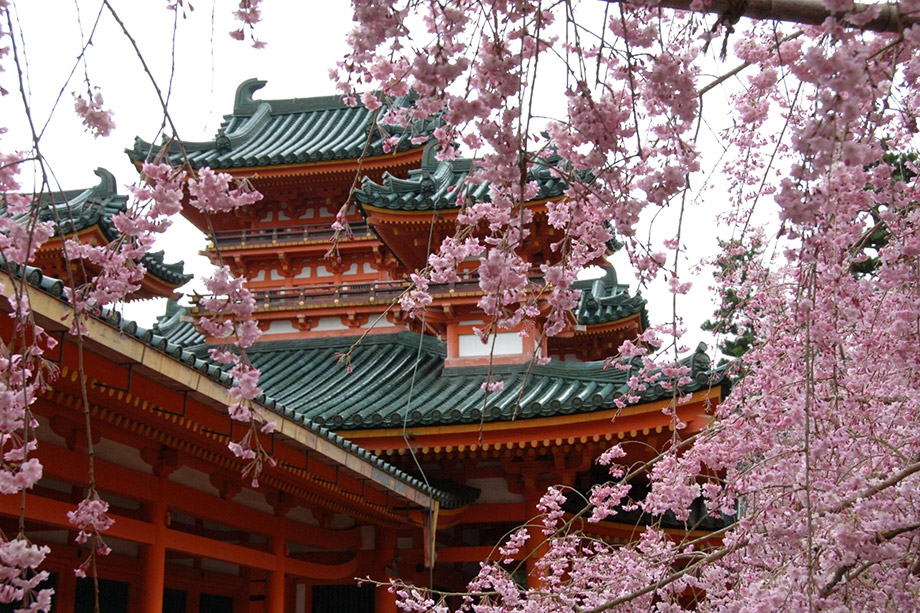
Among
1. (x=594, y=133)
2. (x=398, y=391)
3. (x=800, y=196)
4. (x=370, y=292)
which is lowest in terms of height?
(x=800, y=196)

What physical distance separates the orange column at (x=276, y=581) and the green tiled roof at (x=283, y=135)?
20.3 feet

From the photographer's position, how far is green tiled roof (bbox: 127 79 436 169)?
12367 millimetres

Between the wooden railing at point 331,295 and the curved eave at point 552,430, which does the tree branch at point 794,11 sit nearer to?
the curved eave at point 552,430

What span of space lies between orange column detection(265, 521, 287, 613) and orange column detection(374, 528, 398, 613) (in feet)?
4.12

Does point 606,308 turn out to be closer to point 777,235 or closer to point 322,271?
point 322,271

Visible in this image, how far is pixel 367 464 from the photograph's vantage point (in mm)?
6539

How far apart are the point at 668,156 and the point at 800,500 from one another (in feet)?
4.92

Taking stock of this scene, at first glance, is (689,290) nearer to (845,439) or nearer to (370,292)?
(845,439)

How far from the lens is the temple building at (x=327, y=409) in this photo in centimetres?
473

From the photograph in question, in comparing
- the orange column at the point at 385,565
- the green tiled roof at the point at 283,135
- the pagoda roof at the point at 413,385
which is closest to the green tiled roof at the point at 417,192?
the pagoda roof at the point at 413,385

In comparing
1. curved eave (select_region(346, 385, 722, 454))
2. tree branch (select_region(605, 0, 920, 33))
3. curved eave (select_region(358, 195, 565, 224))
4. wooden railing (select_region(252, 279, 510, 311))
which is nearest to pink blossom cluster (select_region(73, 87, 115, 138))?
tree branch (select_region(605, 0, 920, 33))

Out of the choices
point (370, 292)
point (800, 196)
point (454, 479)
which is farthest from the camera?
point (370, 292)

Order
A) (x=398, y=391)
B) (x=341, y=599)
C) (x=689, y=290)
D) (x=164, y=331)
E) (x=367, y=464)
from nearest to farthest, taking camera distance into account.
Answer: (x=689, y=290) < (x=367, y=464) < (x=341, y=599) < (x=398, y=391) < (x=164, y=331)

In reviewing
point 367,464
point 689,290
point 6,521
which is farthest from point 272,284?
point 689,290
